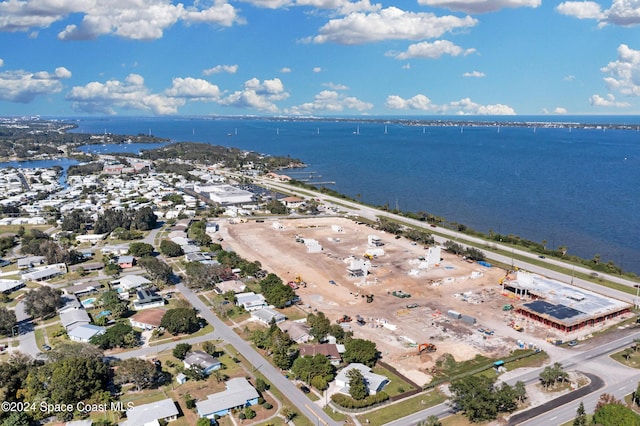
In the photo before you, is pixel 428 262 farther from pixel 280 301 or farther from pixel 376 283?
pixel 280 301

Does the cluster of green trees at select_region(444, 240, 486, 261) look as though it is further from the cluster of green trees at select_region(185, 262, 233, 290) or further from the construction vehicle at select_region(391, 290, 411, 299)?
the cluster of green trees at select_region(185, 262, 233, 290)

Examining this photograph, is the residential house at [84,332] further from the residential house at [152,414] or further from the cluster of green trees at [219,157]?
the cluster of green trees at [219,157]

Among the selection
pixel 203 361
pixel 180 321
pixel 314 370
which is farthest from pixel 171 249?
pixel 314 370

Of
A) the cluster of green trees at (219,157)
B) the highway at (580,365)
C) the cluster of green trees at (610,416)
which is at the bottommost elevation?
the highway at (580,365)

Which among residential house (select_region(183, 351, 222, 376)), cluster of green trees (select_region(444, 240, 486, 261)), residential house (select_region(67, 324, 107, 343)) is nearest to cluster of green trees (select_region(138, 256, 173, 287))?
residential house (select_region(67, 324, 107, 343))

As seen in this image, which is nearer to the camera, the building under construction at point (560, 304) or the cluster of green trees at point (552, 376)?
the cluster of green trees at point (552, 376)

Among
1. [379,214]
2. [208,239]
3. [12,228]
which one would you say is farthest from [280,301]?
[12,228]

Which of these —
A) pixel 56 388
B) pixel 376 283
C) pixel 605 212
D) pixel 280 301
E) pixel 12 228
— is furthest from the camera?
pixel 605 212

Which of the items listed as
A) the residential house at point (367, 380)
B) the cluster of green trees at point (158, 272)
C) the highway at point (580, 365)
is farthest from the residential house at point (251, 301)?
the highway at point (580, 365)
